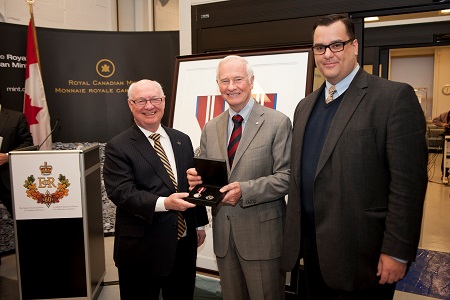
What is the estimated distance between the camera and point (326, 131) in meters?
1.55

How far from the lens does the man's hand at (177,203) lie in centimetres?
165

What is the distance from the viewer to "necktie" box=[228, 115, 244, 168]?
1.83 meters

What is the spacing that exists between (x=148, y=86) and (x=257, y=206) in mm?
815

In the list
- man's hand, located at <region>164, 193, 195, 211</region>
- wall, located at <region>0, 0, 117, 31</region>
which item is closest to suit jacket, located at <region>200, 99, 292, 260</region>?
man's hand, located at <region>164, 193, 195, 211</region>

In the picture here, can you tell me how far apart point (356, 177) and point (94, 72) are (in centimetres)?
359

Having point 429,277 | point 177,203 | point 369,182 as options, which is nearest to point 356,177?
point 369,182

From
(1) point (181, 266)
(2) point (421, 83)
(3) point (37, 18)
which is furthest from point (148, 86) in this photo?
(2) point (421, 83)

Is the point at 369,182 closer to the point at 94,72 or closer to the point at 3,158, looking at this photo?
the point at 3,158

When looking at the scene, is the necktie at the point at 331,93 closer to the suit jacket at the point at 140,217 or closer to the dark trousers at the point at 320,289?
the dark trousers at the point at 320,289

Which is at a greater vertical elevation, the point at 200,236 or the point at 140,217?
the point at 140,217

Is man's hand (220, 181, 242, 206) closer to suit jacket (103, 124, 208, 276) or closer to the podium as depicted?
suit jacket (103, 124, 208, 276)

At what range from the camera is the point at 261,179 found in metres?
1.72

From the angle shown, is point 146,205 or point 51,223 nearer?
point 146,205

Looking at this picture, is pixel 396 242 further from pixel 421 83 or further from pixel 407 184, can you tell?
pixel 421 83
